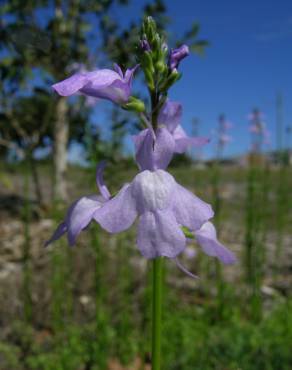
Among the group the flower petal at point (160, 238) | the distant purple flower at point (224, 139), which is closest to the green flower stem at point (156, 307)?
the flower petal at point (160, 238)

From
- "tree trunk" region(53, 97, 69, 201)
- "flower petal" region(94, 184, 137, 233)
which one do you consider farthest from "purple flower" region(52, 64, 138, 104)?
"tree trunk" region(53, 97, 69, 201)

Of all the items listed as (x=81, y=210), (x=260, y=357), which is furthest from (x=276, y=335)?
(x=81, y=210)

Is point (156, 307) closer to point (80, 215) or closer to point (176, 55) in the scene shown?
point (80, 215)

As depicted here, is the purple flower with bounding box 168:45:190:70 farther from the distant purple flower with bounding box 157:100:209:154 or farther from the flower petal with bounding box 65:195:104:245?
the flower petal with bounding box 65:195:104:245

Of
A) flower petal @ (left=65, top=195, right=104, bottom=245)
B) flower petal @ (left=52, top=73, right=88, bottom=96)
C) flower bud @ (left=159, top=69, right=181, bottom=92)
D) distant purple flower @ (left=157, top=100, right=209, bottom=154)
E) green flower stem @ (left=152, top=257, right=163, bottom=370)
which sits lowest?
green flower stem @ (left=152, top=257, right=163, bottom=370)

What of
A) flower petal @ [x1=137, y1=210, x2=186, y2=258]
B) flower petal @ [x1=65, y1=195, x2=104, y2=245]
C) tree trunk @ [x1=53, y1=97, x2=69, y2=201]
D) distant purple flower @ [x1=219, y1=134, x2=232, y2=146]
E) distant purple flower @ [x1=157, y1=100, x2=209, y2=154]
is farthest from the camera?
tree trunk @ [x1=53, y1=97, x2=69, y2=201]

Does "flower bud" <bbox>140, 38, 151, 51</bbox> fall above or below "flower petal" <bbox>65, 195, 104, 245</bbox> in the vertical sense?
above
